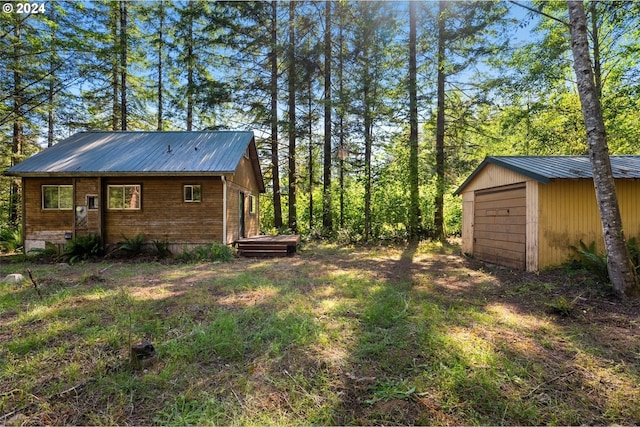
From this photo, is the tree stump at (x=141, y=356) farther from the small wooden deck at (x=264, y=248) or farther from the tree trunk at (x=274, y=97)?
the tree trunk at (x=274, y=97)

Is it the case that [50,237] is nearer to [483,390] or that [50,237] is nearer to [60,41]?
[60,41]

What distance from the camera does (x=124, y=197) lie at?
10555 mm

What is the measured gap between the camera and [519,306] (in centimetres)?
474

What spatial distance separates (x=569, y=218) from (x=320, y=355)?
6873 millimetres

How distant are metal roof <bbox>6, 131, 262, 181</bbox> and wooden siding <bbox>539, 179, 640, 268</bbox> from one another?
8.59m

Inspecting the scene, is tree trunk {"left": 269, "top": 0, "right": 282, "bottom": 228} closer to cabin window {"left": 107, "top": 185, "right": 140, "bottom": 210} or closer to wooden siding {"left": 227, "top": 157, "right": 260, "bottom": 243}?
wooden siding {"left": 227, "top": 157, "right": 260, "bottom": 243}

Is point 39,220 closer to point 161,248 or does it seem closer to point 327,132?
point 161,248

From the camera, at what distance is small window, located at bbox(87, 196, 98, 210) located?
10.4 m

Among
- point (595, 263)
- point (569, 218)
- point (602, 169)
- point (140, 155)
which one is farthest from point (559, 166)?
point (140, 155)

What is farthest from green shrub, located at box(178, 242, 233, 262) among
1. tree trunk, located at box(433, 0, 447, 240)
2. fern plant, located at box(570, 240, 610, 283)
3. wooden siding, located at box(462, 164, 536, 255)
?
fern plant, located at box(570, 240, 610, 283)

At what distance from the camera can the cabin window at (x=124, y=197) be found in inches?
414

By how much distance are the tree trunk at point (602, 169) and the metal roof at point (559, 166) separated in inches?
63.1

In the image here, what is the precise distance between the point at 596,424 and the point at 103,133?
1631 cm

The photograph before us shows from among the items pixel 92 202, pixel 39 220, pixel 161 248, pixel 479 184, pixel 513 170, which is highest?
pixel 513 170
